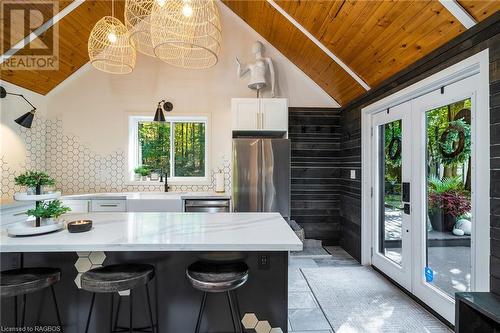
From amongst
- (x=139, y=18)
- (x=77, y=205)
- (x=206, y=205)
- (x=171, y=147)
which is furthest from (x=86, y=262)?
(x=171, y=147)

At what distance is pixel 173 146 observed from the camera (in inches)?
170

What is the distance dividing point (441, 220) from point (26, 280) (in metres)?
3.06

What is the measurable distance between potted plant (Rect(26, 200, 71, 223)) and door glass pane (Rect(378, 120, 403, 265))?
3110mm

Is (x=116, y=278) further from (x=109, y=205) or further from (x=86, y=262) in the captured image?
(x=109, y=205)

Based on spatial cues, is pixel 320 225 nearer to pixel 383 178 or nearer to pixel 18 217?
pixel 383 178

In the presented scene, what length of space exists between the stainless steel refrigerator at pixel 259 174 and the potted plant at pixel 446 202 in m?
1.69

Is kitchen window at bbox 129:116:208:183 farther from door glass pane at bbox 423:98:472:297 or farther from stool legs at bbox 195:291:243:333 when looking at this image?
door glass pane at bbox 423:98:472:297

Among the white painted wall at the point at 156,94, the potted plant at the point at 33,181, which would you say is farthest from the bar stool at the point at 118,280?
the white painted wall at the point at 156,94

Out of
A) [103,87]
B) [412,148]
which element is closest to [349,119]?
[412,148]

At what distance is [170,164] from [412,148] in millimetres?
3426

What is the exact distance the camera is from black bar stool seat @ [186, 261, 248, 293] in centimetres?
140

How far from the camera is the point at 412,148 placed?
2.58 m

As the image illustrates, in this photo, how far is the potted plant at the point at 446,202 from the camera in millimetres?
2047

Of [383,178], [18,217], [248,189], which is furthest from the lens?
[248,189]
